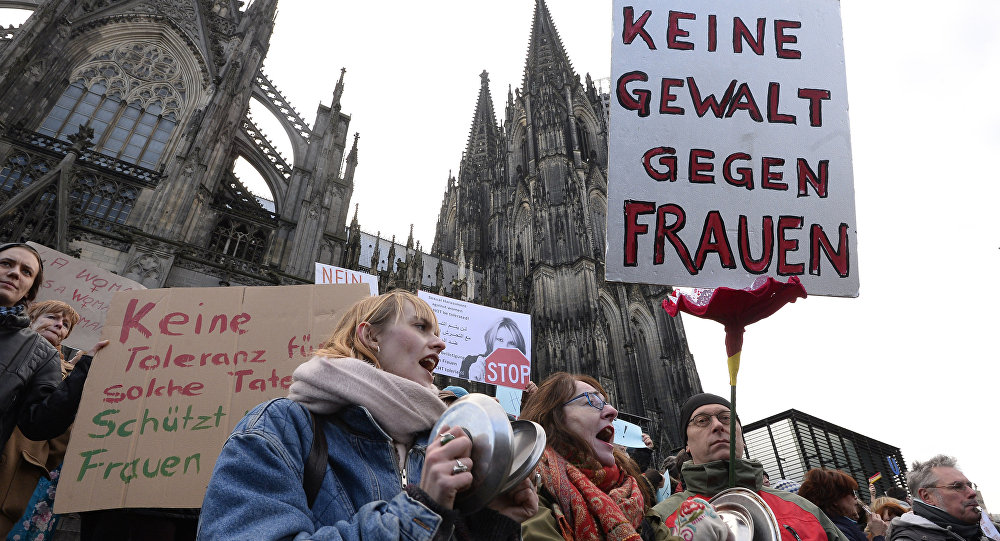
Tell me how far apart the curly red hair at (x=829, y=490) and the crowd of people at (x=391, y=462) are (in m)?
0.18

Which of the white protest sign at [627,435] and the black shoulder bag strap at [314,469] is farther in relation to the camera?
the white protest sign at [627,435]

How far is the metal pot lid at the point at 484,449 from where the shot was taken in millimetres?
1088

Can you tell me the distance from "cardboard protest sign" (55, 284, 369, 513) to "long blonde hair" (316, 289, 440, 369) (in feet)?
4.67

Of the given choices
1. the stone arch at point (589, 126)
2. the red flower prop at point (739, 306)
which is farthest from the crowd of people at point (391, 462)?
the stone arch at point (589, 126)

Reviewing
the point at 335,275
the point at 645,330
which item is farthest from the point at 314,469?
the point at 645,330

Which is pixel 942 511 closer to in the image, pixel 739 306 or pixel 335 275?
pixel 739 306

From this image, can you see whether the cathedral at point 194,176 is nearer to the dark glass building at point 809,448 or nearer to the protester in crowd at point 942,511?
the protester in crowd at point 942,511

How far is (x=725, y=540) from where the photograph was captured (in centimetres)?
172

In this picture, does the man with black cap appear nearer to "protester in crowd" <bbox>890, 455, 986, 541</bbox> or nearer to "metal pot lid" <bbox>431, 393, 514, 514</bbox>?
"protester in crowd" <bbox>890, 455, 986, 541</bbox>

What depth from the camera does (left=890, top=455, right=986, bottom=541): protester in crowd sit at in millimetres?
3205

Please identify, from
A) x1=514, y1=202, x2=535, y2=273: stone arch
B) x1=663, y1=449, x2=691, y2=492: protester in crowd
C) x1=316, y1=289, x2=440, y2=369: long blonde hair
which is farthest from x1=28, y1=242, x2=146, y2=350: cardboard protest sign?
x1=514, y1=202, x2=535, y2=273: stone arch

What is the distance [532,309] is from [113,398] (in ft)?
76.2

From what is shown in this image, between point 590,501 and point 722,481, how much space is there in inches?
35.5

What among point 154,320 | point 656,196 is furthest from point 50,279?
point 656,196
